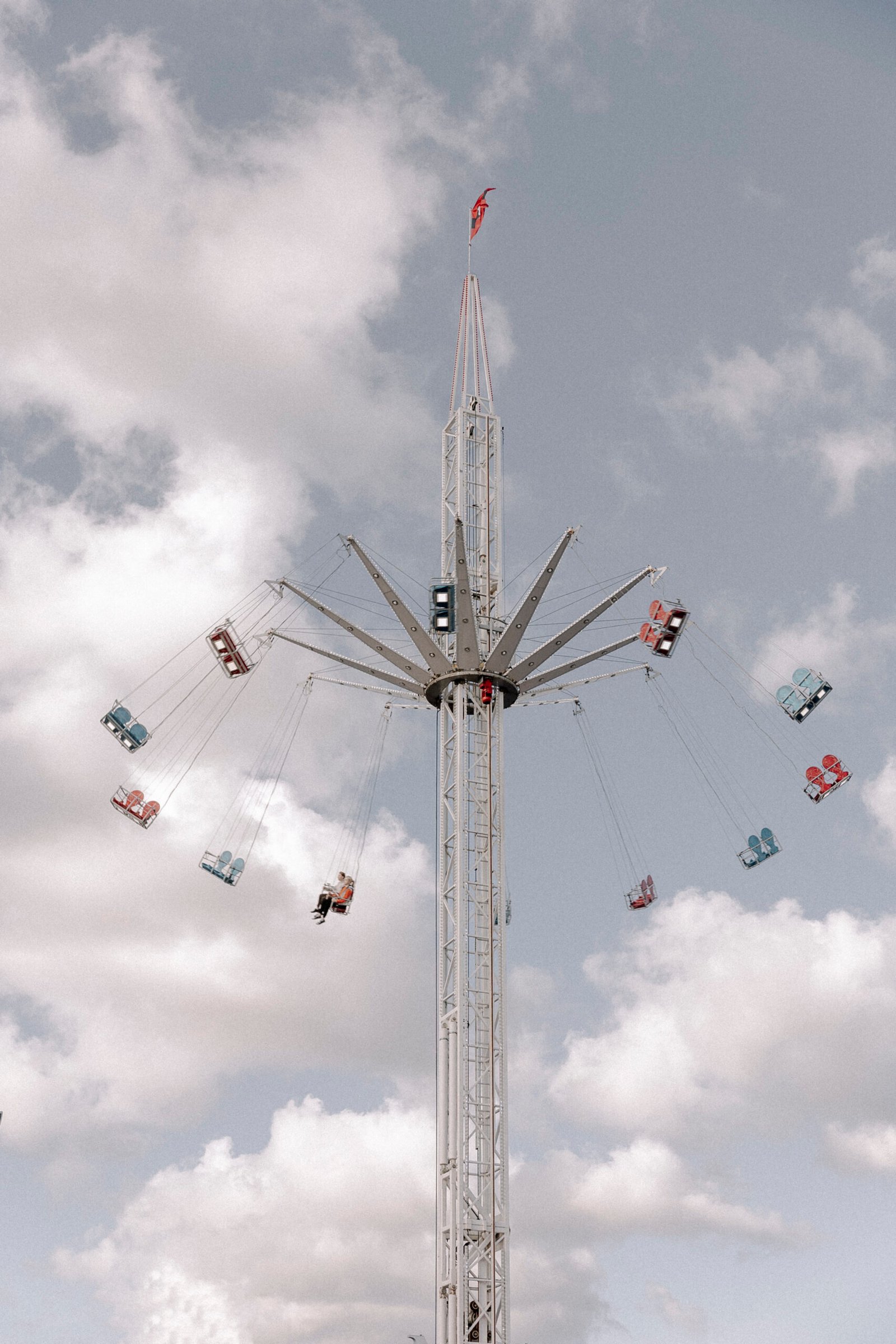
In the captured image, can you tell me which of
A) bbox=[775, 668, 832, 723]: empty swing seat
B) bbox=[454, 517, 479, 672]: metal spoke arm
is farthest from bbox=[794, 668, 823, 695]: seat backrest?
bbox=[454, 517, 479, 672]: metal spoke arm

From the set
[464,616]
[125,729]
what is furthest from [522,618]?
[125,729]

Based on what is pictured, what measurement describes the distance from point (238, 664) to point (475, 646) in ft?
29.7

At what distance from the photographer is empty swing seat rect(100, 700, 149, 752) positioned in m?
58.4

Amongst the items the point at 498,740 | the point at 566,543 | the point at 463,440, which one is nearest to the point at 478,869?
the point at 498,740

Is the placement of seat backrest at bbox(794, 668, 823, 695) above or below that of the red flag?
below

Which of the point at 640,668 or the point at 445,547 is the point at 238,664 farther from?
the point at 640,668

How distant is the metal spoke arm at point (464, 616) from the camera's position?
55.2 meters

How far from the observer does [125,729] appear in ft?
192

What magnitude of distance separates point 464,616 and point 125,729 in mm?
13345

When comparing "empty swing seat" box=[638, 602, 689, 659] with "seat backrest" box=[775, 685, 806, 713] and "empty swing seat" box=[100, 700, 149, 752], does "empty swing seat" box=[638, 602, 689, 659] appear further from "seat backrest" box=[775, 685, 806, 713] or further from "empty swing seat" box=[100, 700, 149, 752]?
"empty swing seat" box=[100, 700, 149, 752]

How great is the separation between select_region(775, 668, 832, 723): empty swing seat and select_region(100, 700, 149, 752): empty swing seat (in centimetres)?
2372

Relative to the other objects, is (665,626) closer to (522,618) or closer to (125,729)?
(522,618)

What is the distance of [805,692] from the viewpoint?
57.4 meters

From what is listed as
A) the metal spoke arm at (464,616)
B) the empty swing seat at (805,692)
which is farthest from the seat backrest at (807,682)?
the metal spoke arm at (464,616)
